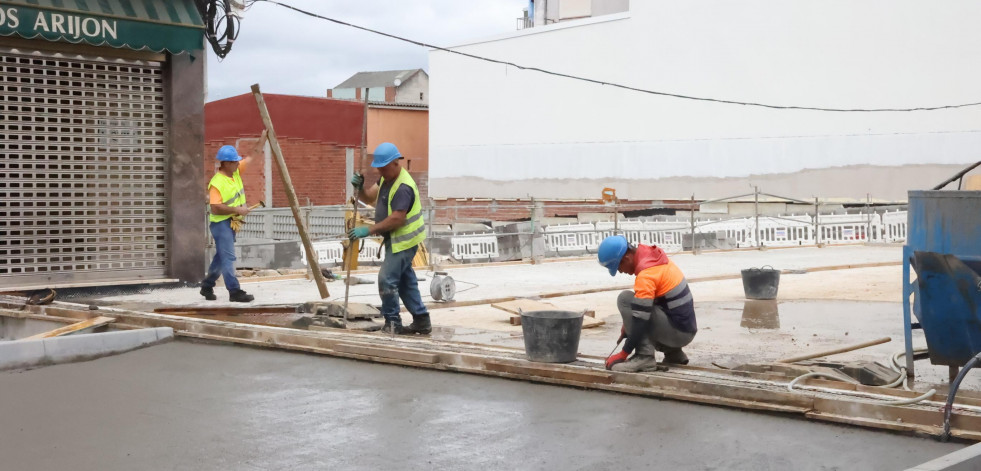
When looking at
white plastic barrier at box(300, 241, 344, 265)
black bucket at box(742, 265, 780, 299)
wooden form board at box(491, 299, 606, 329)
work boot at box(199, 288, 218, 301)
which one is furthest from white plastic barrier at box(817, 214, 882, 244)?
work boot at box(199, 288, 218, 301)

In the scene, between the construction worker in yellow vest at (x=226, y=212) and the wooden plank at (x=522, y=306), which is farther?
the construction worker in yellow vest at (x=226, y=212)

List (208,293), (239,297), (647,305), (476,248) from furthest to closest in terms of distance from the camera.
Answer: (476,248)
(208,293)
(239,297)
(647,305)

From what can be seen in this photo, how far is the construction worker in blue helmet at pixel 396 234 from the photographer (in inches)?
368

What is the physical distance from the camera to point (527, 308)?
11055mm

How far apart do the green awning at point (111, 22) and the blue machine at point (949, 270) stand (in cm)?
1005

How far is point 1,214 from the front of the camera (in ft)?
42.5

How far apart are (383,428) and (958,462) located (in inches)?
123

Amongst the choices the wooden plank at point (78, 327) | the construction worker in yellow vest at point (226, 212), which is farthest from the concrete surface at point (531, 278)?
the wooden plank at point (78, 327)

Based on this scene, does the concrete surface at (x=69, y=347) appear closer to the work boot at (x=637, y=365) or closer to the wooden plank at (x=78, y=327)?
the wooden plank at (x=78, y=327)

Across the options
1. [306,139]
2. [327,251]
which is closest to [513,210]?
[306,139]

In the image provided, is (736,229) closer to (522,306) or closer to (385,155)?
(522,306)

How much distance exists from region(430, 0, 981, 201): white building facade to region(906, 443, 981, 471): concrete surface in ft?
104

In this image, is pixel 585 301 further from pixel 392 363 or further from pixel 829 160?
pixel 829 160

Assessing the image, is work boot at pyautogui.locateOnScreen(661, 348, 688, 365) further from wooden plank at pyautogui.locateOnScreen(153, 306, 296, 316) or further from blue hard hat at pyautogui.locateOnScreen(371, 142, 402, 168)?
wooden plank at pyautogui.locateOnScreen(153, 306, 296, 316)
